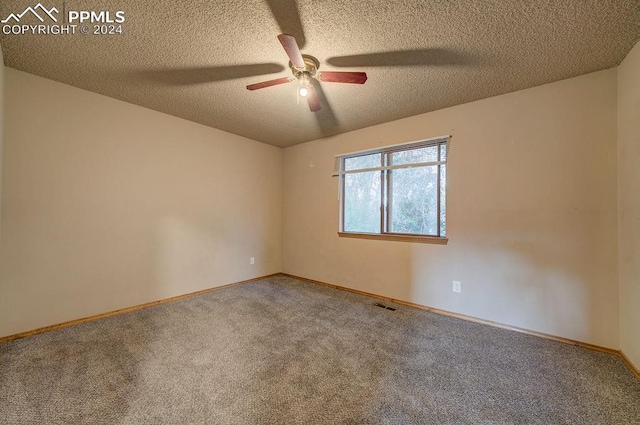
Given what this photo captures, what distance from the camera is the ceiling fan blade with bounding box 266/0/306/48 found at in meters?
1.46

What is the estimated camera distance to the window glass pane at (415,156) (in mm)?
2900

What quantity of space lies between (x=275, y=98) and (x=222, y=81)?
550mm

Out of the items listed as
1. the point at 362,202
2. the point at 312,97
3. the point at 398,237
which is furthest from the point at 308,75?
the point at 398,237

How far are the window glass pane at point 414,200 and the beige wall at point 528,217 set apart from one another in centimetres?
19

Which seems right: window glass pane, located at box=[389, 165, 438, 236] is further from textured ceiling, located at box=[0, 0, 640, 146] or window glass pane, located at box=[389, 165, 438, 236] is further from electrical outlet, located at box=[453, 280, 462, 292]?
textured ceiling, located at box=[0, 0, 640, 146]

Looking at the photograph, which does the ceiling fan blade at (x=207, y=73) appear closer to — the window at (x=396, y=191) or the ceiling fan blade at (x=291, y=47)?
the ceiling fan blade at (x=291, y=47)

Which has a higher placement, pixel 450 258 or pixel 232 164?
pixel 232 164

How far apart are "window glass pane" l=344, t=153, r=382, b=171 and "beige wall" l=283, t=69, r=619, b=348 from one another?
0.92 feet

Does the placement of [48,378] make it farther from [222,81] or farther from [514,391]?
[514,391]

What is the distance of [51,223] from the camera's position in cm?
227

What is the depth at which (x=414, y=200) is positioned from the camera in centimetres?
302

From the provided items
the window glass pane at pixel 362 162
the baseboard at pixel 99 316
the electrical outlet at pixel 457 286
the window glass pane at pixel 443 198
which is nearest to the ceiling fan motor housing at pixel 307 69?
the window glass pane at pixel 362 162

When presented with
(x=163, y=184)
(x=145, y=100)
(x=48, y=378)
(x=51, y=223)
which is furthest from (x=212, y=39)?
(x=48, y=378)

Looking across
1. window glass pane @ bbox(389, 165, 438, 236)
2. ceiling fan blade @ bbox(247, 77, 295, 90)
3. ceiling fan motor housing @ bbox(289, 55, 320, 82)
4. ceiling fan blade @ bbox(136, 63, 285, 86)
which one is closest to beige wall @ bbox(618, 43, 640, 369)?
window glass pane @ bbox(389, 165, 438, 236)
